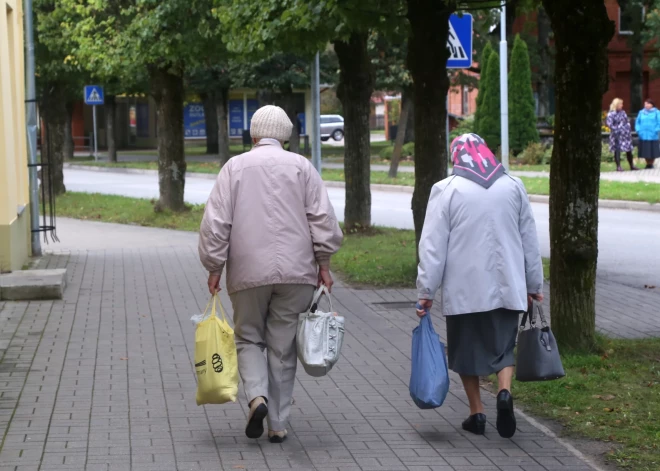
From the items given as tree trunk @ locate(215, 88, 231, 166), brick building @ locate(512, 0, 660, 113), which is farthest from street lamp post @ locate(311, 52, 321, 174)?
brick building @ locate(512, 0, 660, 113)

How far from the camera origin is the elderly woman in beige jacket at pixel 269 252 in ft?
19.2

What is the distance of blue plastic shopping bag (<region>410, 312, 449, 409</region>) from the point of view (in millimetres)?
5891

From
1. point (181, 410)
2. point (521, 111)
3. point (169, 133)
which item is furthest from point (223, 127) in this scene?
point (181, 410)

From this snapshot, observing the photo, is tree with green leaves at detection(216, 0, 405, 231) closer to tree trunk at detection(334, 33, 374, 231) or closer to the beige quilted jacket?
tree trunk at detection(334, 33, 374, 231)

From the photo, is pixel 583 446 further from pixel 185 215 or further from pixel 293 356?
pixel 185 215

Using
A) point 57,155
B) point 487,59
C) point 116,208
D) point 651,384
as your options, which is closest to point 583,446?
point 651,384

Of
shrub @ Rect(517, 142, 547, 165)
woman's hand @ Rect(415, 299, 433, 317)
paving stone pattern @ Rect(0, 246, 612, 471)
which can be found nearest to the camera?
paving stone pattern @ Rect(0, 246, 612, 471)

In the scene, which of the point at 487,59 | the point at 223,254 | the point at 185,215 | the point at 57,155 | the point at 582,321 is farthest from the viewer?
the point at 487,59

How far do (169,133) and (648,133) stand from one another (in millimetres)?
13308

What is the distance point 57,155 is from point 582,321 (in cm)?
1947

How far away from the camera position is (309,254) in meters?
5.95

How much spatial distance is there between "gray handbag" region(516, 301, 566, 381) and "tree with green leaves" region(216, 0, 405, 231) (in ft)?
17.7

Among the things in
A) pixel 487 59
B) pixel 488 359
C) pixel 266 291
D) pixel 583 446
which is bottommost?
pixel 583 446

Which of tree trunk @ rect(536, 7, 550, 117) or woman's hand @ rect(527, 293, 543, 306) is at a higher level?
tree trunk @ rect(536, 7, 550, 117)
